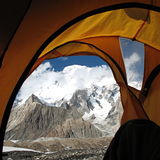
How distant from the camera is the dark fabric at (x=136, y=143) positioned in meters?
0.81

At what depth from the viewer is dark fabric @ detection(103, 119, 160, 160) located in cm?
81

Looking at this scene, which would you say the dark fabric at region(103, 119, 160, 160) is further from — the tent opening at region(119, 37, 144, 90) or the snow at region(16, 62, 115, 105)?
the snow at region(16, 62, 115, 105)

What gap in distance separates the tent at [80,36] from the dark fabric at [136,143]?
0.90m

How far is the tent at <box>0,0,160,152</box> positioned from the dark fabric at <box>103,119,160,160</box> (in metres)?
0.90

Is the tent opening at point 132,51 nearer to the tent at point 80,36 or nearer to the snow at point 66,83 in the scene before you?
the tent at point 80,36

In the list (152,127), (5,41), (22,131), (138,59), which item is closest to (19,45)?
(5,41)

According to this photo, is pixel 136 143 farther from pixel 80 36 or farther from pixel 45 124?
pixel 45 124

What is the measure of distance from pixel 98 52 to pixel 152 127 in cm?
194

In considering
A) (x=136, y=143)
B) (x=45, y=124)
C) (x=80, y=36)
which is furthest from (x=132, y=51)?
(x=45, y=124)

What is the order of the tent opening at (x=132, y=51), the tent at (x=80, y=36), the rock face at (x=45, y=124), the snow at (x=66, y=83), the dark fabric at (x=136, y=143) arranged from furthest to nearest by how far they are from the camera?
1. the snow at (x=66, y=83)
2. the rock face at (x=45, y=124)
3. the tent opening at (x=132, y=51)
4. the tent at (x=80, y=36)
5. the dark fabric at (x=136, y=143)

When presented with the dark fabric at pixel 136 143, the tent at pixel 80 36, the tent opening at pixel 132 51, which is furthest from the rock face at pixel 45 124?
the dark fabric at pixel 136 143

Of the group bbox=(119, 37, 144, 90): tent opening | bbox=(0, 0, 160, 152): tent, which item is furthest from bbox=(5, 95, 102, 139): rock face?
bbox=(0, 0, 160, 152): tent

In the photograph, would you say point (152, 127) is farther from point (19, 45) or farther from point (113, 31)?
point (113, 31)

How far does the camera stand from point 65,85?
93.0 meters
